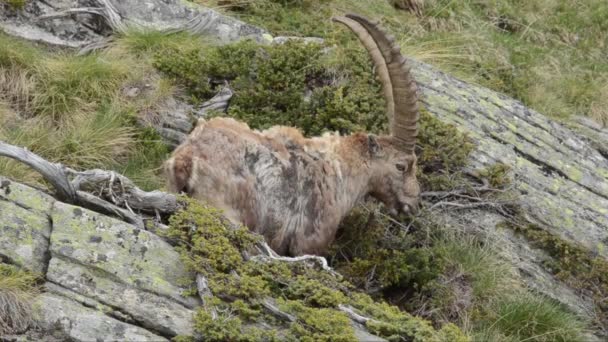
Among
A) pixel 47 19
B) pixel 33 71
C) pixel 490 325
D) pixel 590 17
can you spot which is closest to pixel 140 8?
pixel 47 19

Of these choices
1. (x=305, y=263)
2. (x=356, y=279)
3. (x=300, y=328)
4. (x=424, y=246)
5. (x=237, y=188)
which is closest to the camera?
(x=300, y=328)

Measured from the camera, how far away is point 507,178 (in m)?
9.66

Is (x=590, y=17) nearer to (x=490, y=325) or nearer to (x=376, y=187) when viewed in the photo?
(x=376, y=187)

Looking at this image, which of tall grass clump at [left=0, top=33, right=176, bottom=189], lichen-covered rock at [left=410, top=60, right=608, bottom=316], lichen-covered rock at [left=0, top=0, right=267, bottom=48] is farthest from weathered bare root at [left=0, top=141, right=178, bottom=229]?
lichen-covered rock at [left=0, top=0, right=267, bottom=48]

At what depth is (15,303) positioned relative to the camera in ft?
17.9

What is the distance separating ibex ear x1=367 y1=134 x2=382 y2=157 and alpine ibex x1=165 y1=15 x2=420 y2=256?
0.4 inches

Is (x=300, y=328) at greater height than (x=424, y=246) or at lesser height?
greater

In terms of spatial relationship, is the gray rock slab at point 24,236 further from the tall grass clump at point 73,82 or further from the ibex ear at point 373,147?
the tall grass clump at point 73,82

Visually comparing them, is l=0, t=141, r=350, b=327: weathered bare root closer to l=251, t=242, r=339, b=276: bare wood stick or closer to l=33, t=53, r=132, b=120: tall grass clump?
l=251, t=242, r=339, b=276: bare wood stick

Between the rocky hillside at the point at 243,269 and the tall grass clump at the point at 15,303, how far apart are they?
7 centimetres

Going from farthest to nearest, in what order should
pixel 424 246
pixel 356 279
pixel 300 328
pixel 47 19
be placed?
1. pixel 47 19
2. pixel 424 246
3. pixel 356 279
4. pixel 300 328

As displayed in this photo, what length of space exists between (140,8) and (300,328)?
7002 millimetres

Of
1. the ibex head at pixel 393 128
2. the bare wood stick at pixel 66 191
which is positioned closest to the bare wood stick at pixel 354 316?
the bare wood stick at pixel 66 191

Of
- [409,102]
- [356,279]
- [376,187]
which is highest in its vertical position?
[409,102]
